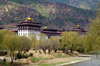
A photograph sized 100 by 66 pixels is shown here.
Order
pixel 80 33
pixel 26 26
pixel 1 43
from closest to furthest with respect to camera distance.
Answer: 1. pixel 1 43
2. pixel 26 26
3. pixel 80 33

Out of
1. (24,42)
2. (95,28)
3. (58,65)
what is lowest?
(58,65)

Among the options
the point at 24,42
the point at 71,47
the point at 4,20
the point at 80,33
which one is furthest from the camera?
the point at 4,20

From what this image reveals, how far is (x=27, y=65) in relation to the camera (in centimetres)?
4325

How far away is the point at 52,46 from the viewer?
68.6 metres

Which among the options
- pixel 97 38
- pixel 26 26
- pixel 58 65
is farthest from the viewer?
pixel 26 26

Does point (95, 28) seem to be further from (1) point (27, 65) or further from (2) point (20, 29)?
(2) point (20, 29)

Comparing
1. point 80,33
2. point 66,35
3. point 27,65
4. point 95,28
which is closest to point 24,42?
point 27,65

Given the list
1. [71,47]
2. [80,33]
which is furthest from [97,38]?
[80,33]

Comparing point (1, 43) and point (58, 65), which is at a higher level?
point (1, 43)

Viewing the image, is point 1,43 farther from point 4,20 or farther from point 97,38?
point 4,20

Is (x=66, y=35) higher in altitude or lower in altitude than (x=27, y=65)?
higher

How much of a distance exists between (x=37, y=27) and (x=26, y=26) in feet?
21.8

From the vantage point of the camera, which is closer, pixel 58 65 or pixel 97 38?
pixel 97 38

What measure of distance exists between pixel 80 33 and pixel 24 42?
8868cm
